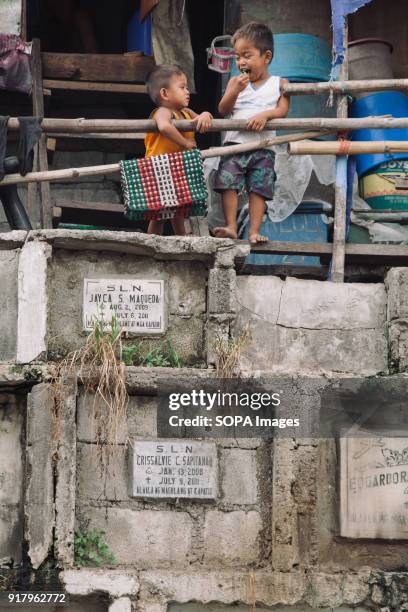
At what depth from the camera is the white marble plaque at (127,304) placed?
36.4ft

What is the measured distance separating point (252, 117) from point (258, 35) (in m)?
0.68

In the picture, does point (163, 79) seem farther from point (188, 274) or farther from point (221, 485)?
point (221, 485)

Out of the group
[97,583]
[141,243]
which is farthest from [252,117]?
[97,583]

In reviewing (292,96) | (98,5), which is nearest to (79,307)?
(292,96)

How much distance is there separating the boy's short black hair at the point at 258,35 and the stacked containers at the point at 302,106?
2.51 ft

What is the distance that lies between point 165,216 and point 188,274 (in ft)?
1.91

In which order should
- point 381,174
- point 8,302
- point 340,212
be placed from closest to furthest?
point 8,302
point 340,212
point 381,174

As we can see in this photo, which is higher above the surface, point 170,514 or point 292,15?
point 292,15

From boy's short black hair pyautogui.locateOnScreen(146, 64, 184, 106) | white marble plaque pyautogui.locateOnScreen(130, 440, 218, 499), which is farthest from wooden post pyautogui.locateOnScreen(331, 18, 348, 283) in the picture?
white marble plaque pyautogui.locateOnScreen(130, 440, 218, 499)

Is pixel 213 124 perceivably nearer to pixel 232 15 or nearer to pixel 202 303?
pixel 202 303

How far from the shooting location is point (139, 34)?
13570mm

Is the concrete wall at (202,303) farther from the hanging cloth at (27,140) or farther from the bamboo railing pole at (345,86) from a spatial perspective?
the bamboo railing pole at (345,86)

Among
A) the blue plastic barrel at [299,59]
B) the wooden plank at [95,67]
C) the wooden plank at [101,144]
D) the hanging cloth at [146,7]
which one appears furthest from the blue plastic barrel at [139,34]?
the blue plastic barrel at [299,59]

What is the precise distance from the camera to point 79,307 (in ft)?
36.5
